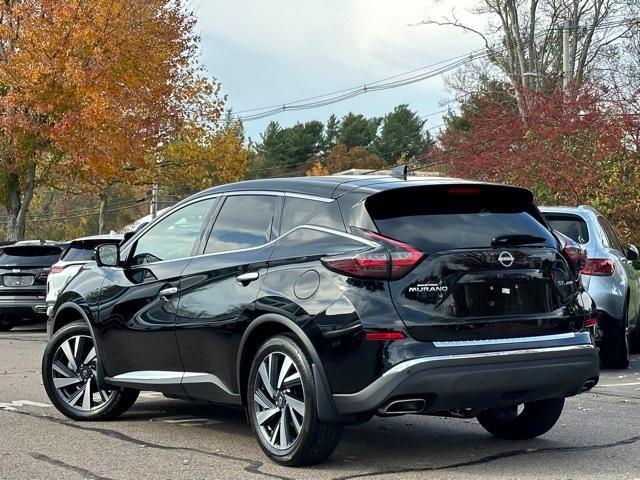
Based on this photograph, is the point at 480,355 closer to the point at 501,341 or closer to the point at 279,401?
the point at 501,341

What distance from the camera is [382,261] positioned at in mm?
5738

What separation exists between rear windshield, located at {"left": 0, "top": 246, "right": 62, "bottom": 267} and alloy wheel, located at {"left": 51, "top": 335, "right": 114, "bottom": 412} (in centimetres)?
1158

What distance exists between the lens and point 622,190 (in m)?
20.6

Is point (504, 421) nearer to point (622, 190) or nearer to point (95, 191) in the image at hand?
point (622, 190)

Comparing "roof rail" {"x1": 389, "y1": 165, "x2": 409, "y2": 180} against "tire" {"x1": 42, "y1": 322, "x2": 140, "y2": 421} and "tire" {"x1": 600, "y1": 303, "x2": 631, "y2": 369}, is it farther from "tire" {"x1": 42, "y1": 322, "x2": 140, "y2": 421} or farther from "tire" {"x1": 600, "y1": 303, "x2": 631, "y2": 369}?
"tire" {"x1": 600, "y1": 303, "x2": 631, "y2": 369}

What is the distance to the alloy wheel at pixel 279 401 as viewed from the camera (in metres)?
6.02

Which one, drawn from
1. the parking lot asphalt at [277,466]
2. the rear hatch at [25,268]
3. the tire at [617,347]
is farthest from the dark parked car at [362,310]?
the rear hatch at [25,268]

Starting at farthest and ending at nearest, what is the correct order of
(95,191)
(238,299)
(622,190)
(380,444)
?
(95,191) < (622,190) < (380,444) < (238,299)

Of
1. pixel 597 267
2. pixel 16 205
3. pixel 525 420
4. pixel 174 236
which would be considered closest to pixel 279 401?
pixel 174 236

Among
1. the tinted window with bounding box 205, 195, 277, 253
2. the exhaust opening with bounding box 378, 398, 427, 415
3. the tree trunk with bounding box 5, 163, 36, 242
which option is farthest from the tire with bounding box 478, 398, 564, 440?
the tree trunk with bounding box 5, 163, 36, 242

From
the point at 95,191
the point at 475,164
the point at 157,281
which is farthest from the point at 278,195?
the point at 95,191

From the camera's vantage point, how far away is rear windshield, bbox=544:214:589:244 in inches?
440

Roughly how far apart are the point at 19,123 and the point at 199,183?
8.91 metres

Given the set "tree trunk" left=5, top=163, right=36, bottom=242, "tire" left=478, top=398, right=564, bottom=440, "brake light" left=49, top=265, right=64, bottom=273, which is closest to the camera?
"tire" left=478, top=398, right=564, bottom=440
